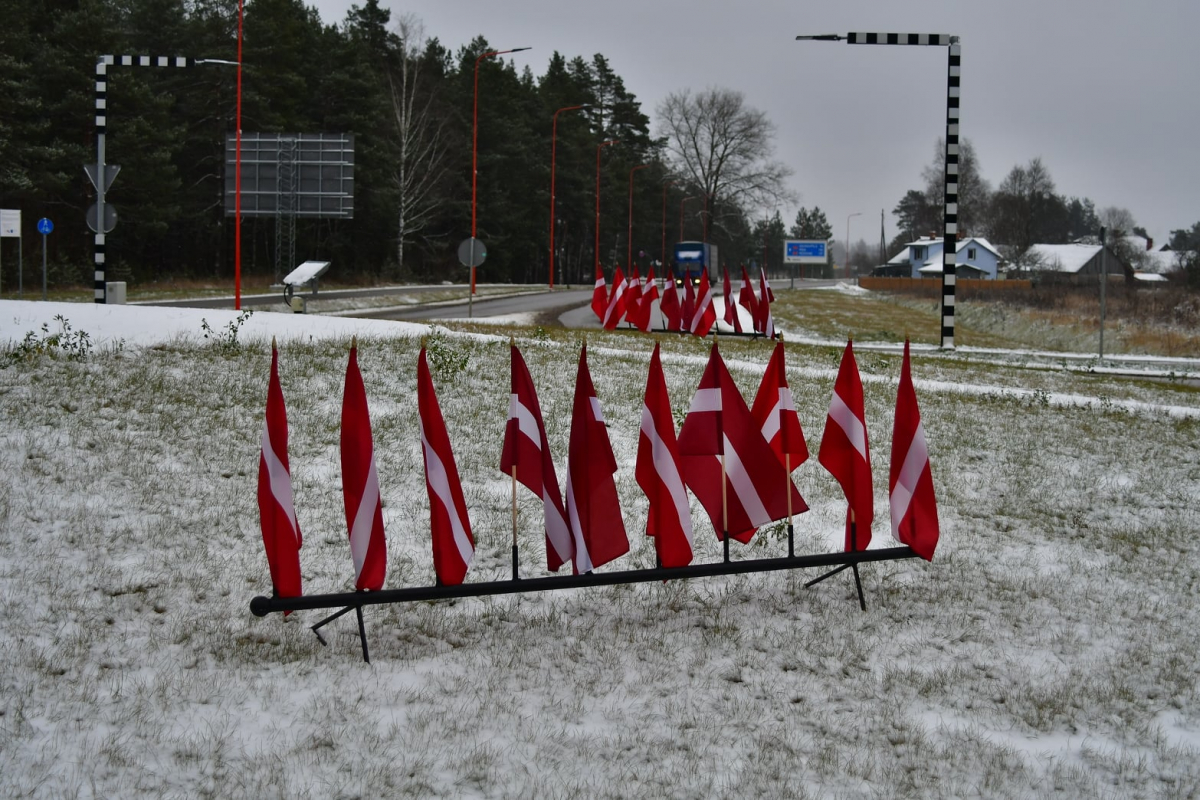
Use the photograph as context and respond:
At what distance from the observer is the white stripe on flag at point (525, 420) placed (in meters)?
6.29

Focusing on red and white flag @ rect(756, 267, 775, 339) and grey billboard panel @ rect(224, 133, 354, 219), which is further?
grey billboard panel @ rect(224, 133, 354, 219)

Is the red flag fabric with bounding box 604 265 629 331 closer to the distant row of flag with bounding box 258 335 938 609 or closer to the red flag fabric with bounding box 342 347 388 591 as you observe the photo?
the distant row of flag with bounding box 258 335 938 609

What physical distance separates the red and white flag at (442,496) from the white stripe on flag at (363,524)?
0.30 m

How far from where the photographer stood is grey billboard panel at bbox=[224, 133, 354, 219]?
39.2m

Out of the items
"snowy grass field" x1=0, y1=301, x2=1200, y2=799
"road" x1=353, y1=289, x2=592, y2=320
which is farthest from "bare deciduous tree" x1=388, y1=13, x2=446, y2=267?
"snowy grass field" x1=0, y1=301, x2=1200, y2=799

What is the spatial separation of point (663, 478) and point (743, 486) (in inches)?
22.7

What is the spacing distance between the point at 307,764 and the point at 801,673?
2.65 meters

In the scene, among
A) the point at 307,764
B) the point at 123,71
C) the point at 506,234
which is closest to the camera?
the point at 307,764

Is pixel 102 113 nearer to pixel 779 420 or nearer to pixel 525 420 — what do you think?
pixel 525 420

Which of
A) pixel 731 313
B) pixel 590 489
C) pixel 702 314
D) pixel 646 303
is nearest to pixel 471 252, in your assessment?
pixel 646 303

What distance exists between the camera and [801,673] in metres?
6.11

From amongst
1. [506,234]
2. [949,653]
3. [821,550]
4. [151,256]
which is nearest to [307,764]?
[949,653]

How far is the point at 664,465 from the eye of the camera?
6668 millimetres

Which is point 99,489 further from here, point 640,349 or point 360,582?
point 640,349
